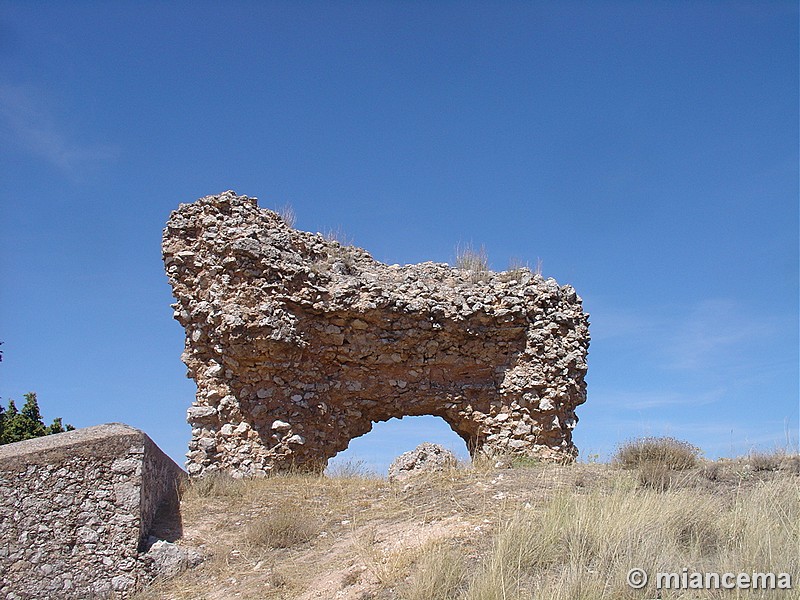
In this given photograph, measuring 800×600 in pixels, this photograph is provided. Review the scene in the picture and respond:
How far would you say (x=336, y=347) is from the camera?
1144cm

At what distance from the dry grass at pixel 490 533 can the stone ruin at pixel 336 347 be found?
1335 millimetres

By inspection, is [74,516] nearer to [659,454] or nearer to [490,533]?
[490,533]

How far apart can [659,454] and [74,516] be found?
758 centimetres

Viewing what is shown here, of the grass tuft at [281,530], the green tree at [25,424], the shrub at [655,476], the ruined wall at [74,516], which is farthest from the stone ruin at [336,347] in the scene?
the green tree at [25,424]

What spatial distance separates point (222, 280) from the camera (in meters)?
11.0

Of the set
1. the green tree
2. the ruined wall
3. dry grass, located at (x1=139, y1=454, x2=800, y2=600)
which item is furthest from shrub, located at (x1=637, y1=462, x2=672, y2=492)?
the green tree

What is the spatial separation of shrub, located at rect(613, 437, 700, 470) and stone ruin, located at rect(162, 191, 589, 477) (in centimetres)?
142

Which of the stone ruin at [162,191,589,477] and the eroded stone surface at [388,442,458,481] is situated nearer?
the eroded stone surface at [388,442,458,481]

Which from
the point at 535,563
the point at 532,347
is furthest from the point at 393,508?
the point at 532,347

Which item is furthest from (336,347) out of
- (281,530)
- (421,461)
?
(281,530)

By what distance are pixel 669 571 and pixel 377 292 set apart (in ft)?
22.5

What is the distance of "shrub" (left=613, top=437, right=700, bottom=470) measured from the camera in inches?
371

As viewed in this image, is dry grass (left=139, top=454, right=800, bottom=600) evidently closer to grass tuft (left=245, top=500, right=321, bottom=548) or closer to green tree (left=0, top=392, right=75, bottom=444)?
grass tuft (left=245, top=500, right=321, bottom=548)

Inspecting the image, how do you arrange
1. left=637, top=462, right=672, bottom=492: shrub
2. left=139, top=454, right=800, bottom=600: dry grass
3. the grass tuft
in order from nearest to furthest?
left=139, top=454, right=800, bottom=600: dry grass → the grass tuft → left=637, top=462, right=672, bottom=492: shrub
